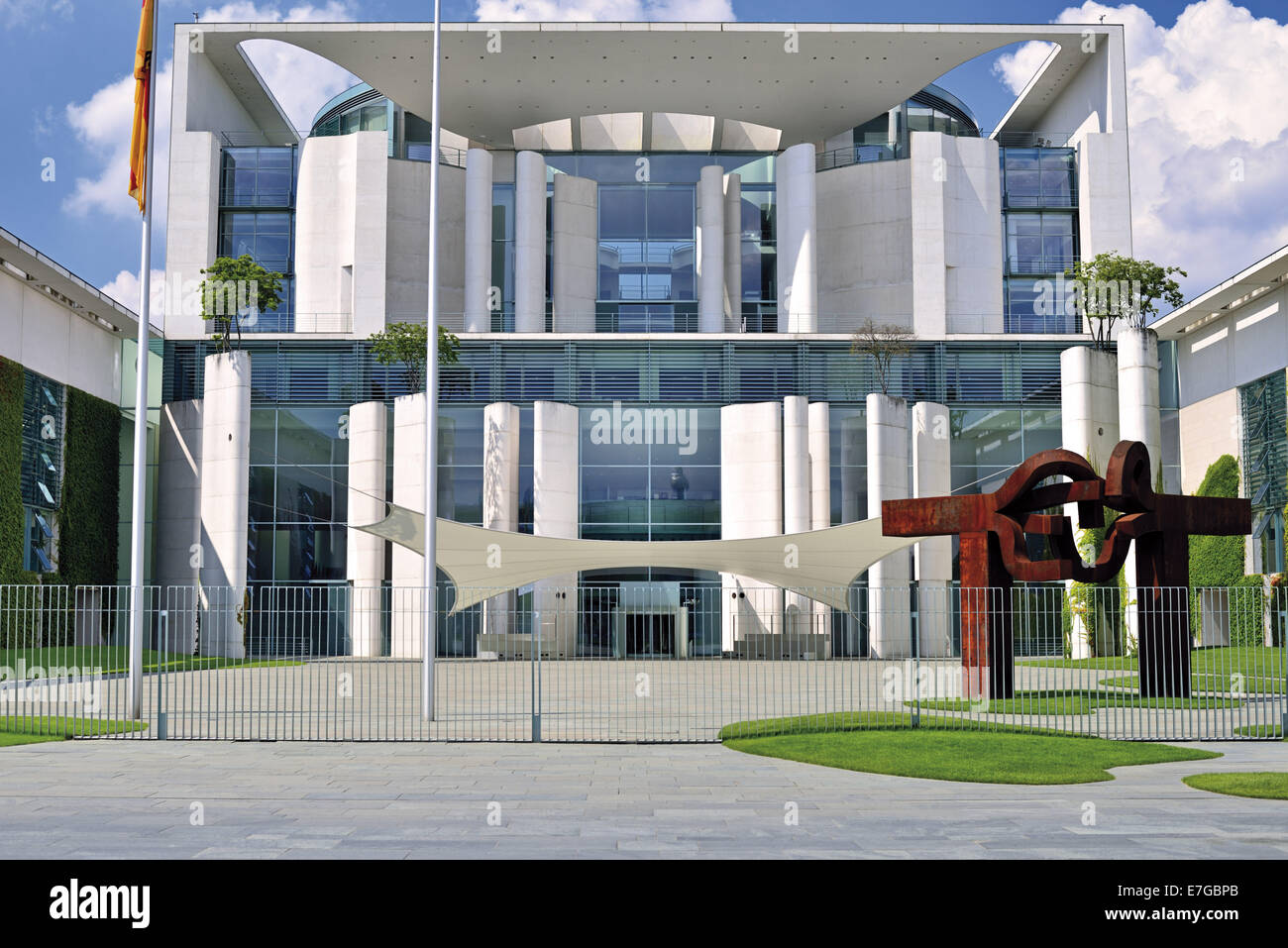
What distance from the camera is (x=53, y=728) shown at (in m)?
17.0

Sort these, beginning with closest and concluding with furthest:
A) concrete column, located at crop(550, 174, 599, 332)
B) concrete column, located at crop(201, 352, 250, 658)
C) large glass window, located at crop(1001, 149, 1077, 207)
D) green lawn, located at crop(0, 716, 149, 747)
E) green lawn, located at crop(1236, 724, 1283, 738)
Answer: green lawn, located at crop(0, 716, 149, 747) → green lawn, located at crop(1236, 724, 1283, 738) → concrete column, located at crop(201, 352, 250, 658) → concrete column, located at crop(550, 174, 599, 332) → large glass window, located at crop(1001, 149, 1077, 207)

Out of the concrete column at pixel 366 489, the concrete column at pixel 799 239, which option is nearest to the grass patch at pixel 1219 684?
the concrete column at pixel 799 239

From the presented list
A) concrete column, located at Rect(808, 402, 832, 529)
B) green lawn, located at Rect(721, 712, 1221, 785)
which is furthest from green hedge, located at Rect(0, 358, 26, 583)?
green lawn, located at Rect(721, 712, 1221, 785)

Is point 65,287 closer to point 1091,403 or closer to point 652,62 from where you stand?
point 652,62

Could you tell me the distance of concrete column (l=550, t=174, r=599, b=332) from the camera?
4388 cm

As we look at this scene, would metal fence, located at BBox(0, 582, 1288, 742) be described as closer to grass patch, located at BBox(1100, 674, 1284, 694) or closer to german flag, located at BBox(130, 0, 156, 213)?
grass patch, located at BBox(1100, 674, 1284, 694)

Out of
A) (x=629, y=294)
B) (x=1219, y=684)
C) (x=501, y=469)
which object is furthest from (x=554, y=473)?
(x=1219, y=684)

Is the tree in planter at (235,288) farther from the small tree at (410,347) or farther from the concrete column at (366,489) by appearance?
the concrete column at (366,489)

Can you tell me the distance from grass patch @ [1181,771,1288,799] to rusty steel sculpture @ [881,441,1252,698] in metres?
7.44

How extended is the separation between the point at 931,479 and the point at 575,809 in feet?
98.2

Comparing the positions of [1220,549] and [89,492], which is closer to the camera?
[1220,549]

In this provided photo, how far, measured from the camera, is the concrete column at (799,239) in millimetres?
43031

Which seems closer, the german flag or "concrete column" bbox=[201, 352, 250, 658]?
the german flag
